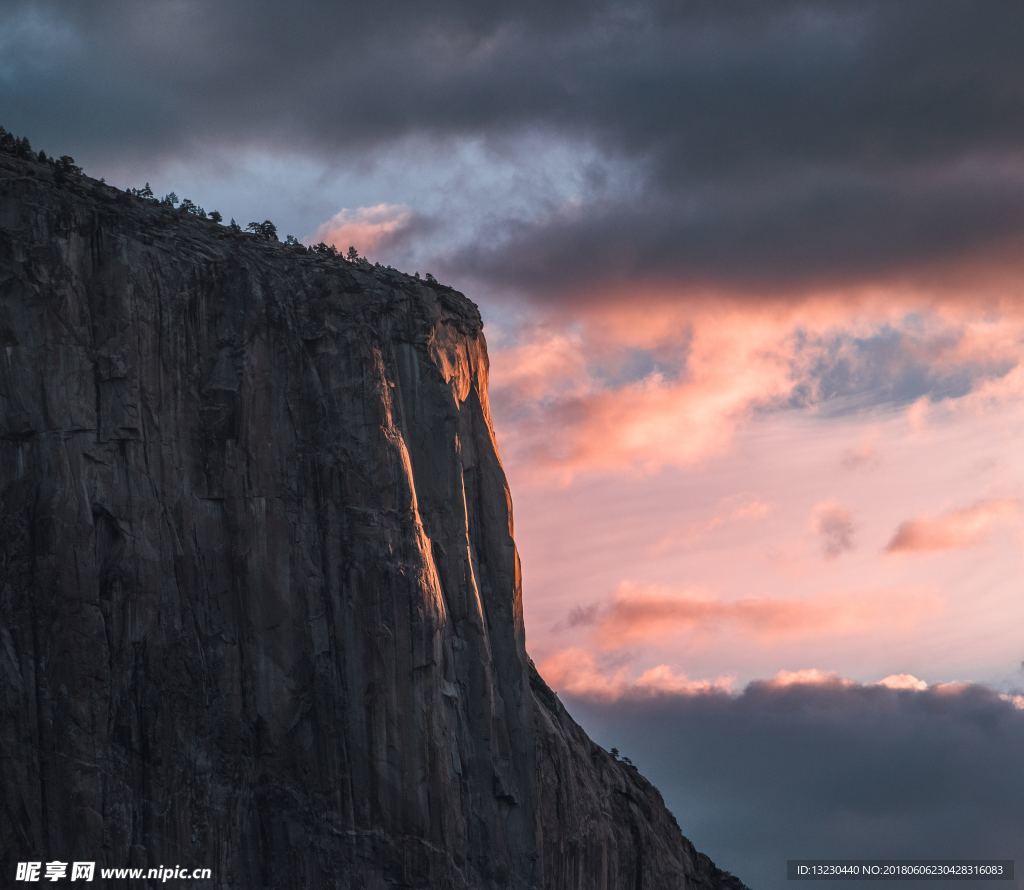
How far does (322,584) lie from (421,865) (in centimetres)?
1423

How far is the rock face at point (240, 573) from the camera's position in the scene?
265 ft

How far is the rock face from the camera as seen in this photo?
80.9 metres

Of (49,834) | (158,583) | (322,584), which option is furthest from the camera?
(322,584)

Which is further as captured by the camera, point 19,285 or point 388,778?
point 388,778

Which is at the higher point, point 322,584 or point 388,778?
point 322,584

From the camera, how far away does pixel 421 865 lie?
8969cm

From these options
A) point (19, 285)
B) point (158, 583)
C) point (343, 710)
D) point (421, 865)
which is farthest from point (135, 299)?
point (421, 865)

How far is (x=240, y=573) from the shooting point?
88.1 meters

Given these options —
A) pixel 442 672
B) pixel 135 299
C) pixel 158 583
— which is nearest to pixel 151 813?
pixel 158 583

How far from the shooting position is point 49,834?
258 ft

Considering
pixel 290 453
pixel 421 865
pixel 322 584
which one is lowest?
pixel 421 865

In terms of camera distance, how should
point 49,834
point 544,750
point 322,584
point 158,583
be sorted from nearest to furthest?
point 49,834, point 158,583, point 322,584, point 544,750

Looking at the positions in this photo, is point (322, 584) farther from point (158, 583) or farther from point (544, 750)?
point (544, 750)

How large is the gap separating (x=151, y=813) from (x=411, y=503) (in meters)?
21.0
